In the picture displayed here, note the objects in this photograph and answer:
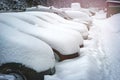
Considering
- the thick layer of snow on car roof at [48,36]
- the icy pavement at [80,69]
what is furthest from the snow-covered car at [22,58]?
the thick layer of snow on car roof at [48,36]

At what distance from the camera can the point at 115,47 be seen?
9461 mm

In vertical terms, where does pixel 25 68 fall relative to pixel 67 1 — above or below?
above

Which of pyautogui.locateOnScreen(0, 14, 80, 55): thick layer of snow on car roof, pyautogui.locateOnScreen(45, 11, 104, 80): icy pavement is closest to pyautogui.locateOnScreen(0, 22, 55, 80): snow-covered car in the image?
pyautogui.locateOnScreen(45, 11, 104, 80): icy pavement

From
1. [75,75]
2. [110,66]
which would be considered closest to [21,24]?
[75,75]

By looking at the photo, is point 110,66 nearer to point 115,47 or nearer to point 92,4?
point 115,47

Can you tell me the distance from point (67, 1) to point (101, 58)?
5503cm

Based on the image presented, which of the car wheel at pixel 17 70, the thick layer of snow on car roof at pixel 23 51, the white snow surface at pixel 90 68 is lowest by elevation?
the white snow surface at pixel 90 68

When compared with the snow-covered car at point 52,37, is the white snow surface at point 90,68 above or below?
below

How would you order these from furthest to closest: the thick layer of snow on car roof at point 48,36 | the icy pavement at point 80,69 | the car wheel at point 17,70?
the thick layer of snow on car roof at point 48,36 < the icy pavement at point 80,69 < the car wheel at point 17,70

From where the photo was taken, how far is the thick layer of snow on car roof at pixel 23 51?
16.5 ft

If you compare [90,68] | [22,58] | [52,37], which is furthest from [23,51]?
[90,68]

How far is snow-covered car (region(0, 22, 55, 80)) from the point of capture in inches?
197

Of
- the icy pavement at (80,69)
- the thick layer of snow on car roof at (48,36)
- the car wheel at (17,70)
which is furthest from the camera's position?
the thick layer of snow on car roof at (48,36)

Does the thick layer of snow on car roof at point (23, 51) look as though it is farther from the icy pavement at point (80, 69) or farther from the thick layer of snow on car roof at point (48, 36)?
the thick layer of snow on car roof at point (48, 36)
